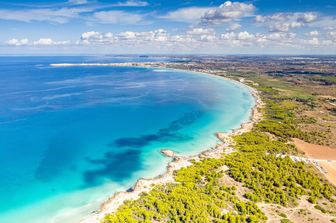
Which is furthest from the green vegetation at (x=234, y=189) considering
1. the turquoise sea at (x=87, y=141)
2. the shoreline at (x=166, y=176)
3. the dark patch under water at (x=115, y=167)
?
the dark patch under water at (x=115, y=167)

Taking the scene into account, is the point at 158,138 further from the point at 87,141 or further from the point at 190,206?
the point at 190,206

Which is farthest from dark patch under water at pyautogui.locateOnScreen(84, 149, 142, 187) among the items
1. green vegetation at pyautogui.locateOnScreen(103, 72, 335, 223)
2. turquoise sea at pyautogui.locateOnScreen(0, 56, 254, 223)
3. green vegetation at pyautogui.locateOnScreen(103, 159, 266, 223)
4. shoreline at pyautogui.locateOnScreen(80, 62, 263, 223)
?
green vegetation at pyautogui.locateOnScreen(103, 159, 266, 223)

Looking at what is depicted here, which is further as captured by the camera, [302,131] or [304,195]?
[302,131]

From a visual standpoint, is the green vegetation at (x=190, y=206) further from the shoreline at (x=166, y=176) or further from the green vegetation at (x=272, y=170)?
the green vegetation at (x=272, y=170)

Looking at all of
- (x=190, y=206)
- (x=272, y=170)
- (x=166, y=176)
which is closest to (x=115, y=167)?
(x=166, y=176)

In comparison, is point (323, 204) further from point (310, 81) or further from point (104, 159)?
point (310, 81)

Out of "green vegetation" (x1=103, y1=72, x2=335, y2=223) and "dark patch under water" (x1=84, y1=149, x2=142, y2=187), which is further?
"dark patch under water" (x1=84, y1=149, x2=142, y2=187)

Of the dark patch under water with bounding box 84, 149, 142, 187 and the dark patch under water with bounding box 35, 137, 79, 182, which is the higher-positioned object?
the dark patch under water with bounding box 35, 137, 79, 182

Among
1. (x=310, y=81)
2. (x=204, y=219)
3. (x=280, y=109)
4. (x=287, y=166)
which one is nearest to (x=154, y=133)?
(x=287, y=166)

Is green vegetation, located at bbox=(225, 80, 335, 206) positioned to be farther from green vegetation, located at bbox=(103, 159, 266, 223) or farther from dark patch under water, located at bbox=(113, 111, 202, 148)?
dark patch under water, located at bbox=(113, 111, 202, 148)
